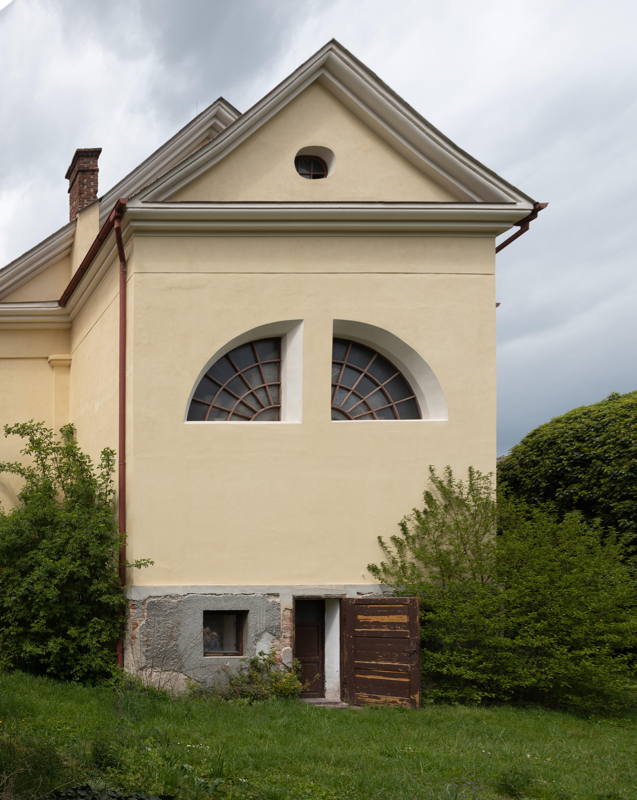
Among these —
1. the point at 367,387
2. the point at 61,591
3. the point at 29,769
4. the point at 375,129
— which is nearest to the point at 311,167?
the point at 375,129

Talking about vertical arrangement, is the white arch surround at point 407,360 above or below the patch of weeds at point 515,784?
above

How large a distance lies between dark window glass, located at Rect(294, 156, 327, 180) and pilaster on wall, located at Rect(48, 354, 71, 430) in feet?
20.4

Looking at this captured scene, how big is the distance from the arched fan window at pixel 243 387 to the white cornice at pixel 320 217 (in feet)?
5.59

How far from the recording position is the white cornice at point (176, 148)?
58.9 feet

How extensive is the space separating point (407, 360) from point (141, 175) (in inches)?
282

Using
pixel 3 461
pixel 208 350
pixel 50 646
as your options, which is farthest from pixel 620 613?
pixel 3 461

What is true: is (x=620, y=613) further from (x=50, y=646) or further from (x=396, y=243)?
(x=50, y=646)

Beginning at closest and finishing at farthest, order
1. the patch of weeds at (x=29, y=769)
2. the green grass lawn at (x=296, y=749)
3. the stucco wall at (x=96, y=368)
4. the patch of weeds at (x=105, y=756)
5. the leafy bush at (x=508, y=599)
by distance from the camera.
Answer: the patch of weeds at (x=29, y=769) → the green grass lawn at (x=296, y=749) → the patch of weeds at (x=105, y=756) → the leafy bush at (x=508, y=599) → the stucco wall at (x=96, y=368)

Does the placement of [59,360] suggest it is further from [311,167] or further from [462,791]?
[462,791]

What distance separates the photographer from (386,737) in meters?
10.6

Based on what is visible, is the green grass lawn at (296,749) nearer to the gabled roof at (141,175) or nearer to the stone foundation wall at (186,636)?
the stone foundation wall at (186,636)

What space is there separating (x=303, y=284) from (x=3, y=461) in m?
7.03

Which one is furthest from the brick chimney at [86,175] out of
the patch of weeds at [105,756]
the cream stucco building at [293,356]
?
the patch of weeds at [105,756]

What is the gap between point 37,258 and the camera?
717 inches
